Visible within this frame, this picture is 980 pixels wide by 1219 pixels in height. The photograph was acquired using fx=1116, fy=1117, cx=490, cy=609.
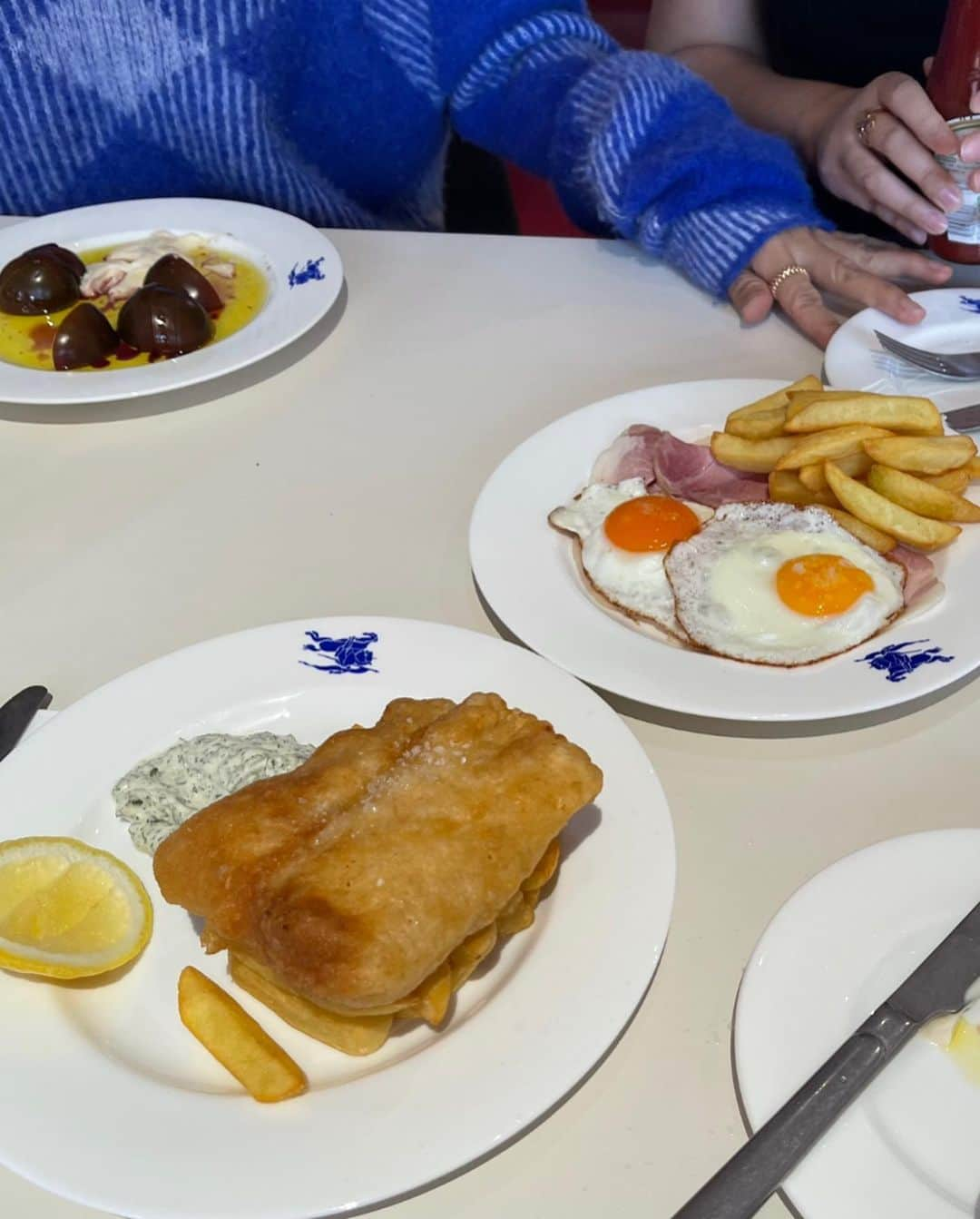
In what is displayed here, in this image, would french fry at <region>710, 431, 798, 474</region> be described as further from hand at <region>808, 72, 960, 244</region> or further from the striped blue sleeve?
hand at <region>808, 72, 960, 244</region>

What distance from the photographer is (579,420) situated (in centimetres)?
179

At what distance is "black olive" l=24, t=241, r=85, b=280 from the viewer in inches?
88.3

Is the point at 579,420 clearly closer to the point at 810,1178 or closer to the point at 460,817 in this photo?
the point at 460,817

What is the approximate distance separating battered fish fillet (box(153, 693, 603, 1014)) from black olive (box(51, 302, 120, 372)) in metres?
1.22

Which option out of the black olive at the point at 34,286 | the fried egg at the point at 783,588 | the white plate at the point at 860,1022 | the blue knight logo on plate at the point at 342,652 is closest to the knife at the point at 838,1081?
the white plate at the point at 860,1022

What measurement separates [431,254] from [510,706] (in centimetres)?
143

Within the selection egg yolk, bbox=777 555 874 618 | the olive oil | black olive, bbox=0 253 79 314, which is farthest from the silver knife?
black olive, bbox=0 253 79 314

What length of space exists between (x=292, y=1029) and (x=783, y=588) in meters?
0.83

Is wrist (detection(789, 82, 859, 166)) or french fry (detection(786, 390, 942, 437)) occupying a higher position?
wrist (detection(789, 82, 859, 166))

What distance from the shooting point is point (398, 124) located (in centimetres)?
264

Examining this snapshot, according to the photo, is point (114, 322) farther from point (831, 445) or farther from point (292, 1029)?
point (292, 1029)

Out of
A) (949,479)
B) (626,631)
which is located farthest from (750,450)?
(626,631)

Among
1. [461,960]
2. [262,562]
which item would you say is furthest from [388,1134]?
[262,562]

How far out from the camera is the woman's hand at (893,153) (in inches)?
82.6
